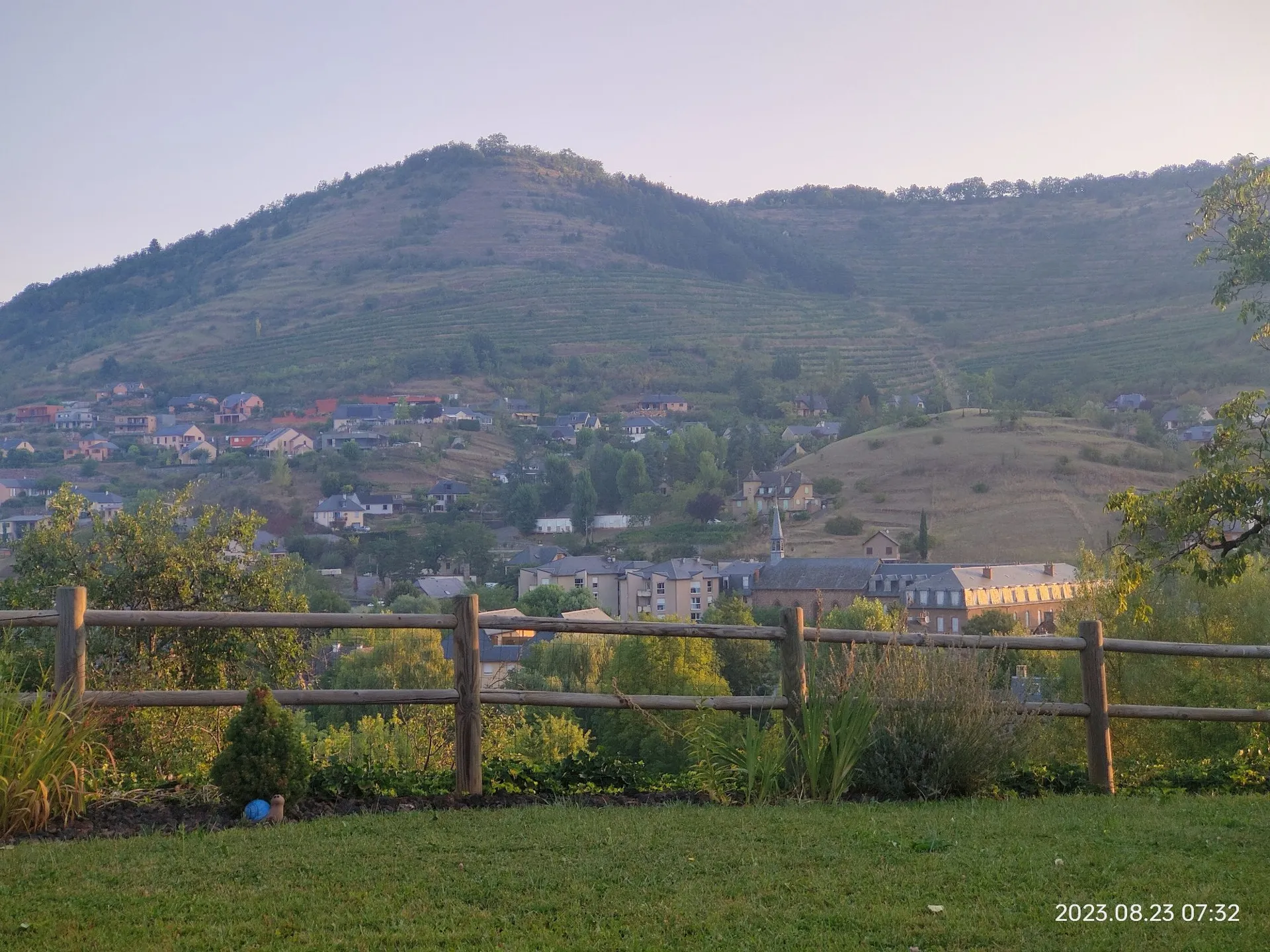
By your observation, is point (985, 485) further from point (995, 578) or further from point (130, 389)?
point (130, 389)

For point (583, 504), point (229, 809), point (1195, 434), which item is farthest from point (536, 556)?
point (229, 809)

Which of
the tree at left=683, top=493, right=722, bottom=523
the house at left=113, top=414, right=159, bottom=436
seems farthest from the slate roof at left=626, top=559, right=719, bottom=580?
the house at left=113, top=414, right=159, bottom=436

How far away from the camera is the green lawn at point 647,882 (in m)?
4.13

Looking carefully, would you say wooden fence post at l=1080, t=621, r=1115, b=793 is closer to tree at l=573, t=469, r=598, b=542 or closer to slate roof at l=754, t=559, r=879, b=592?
slate roof at l=754, t=559, r=879, b=592

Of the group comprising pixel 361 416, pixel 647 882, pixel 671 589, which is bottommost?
pixel 671 589

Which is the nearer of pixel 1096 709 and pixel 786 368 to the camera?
pixel 1096 709

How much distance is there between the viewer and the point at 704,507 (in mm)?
97500

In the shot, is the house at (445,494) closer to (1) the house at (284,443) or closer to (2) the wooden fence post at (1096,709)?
(1) the house at (284,443)

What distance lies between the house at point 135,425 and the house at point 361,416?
64.1 ft

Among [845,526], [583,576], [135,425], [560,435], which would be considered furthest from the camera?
[135,425]

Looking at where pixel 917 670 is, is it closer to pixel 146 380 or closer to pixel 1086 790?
pixel 1086 790

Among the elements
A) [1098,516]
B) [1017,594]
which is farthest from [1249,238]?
[1098,516]

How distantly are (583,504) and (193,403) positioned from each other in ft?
186

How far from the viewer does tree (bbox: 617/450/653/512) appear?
103m
